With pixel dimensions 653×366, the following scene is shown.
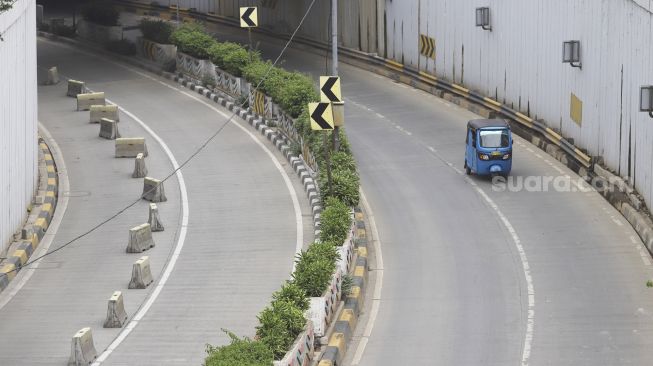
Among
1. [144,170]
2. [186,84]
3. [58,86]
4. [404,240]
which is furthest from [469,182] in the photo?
[58,86]

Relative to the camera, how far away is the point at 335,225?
95.0ft

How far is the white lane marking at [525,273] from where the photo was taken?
2497 cm

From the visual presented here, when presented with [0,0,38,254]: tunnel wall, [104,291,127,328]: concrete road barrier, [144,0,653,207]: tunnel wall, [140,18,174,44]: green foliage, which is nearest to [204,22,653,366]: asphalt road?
[144,0,653,207]: tunnel wall

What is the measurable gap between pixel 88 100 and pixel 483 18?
1401 centimetres

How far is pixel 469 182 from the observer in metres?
36.7

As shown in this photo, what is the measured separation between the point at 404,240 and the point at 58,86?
23112 millimetres

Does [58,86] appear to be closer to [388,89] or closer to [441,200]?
[388,89]

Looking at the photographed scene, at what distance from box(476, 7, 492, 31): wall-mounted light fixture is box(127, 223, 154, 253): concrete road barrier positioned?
Answer: 1588cm

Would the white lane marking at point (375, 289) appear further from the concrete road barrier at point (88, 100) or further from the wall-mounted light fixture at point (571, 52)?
the concrete road barrier at point (88, 100)

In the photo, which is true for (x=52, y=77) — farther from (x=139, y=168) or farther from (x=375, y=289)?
(x=375, y=289)

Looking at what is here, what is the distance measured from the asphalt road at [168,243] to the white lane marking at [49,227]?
0.67 ft

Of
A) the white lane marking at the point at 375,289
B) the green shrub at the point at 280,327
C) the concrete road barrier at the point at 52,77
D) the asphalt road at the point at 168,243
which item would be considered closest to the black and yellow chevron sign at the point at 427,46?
the asphalt road at the point at 168,243

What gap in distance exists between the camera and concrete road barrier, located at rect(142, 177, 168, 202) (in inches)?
1428

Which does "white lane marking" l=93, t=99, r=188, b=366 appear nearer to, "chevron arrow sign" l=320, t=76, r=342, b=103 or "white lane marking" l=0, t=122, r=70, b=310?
"white lane marking" l=0, t=122, r=70, b=310
